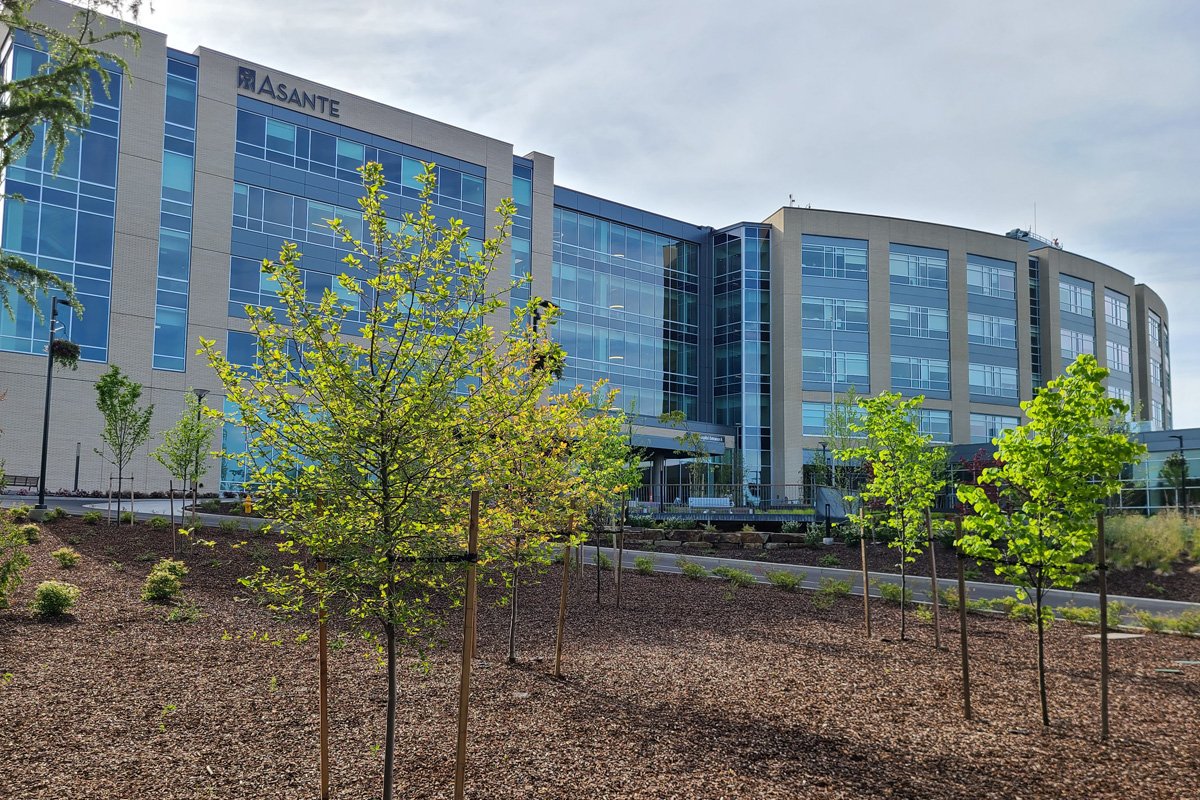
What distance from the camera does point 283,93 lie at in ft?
144

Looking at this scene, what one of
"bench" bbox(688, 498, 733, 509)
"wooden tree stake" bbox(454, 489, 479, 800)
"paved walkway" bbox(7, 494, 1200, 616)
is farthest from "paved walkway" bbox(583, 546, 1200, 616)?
"bench" bbox(688, 498, 733, 509)

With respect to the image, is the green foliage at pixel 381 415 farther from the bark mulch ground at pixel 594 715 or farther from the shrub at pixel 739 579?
the shrub at pixel 739 579

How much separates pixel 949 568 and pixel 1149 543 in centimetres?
487

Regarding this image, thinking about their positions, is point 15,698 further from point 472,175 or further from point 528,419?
point 472,175

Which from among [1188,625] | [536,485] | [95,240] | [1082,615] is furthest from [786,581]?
[95,240]

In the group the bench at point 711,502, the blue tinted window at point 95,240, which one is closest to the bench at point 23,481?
the blue tinted window at point 95,240

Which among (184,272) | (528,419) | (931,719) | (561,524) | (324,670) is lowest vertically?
(931,719)

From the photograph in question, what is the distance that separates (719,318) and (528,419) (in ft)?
182

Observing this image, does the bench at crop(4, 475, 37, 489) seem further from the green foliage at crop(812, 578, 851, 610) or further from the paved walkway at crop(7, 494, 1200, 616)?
the green foliage at crop(812, 578, 851, 610)

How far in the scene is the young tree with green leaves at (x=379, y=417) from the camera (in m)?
5.11

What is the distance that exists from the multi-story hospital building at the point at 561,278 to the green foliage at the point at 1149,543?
22.6 m

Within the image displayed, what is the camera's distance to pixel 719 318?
200 feet

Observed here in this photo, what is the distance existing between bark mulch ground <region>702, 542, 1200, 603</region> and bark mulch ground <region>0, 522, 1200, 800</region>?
8004 mm

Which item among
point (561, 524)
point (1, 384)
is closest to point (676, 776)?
point (561, 524)
